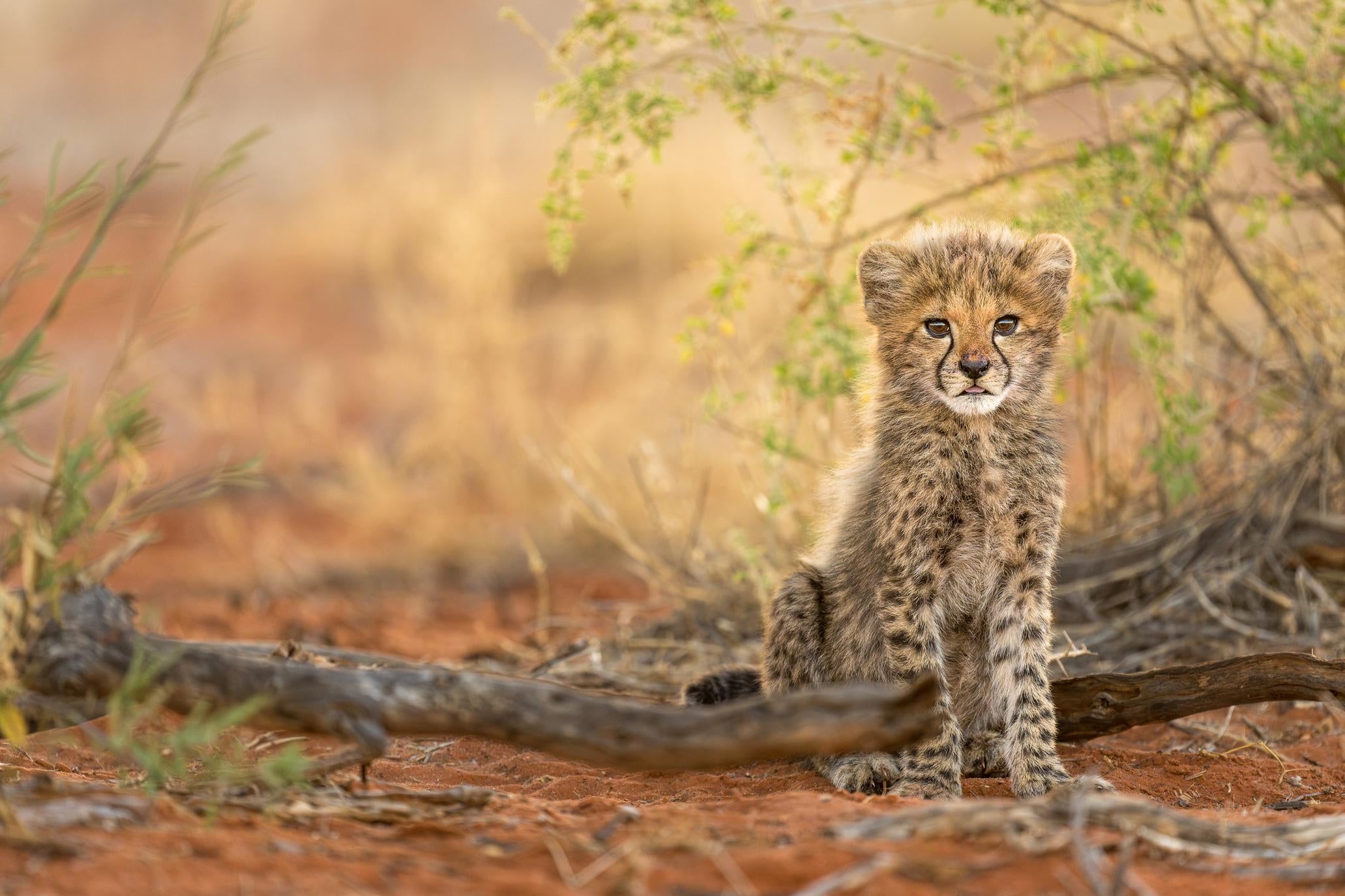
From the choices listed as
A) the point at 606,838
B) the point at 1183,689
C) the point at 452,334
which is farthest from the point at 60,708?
the point at 452,334

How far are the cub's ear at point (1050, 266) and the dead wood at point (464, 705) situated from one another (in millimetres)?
1623

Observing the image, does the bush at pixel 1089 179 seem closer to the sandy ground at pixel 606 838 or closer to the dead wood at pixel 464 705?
the sandy ground at pixel 606 838

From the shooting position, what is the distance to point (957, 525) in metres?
3.91

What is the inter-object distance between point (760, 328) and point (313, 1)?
940 inches

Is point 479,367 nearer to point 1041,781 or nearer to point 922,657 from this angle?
point 922,657

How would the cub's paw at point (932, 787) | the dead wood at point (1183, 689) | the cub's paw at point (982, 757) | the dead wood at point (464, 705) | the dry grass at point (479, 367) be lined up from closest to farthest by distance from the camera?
the dead wood at point (464, 705) → the cub's paw at point (932, 787) → the dead wood at point (1183, 689) → the cub's paw at point (982, 757) → the dry grass at point (479, 367)

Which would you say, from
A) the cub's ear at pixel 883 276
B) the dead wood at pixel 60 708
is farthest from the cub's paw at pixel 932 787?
the dead wood at pixel 60 708

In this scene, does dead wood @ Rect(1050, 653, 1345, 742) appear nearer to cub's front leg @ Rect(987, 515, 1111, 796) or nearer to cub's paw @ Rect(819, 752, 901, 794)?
cub's front leg @ Rect(987, 515, 1111, 796)

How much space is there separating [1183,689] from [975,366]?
1.19m

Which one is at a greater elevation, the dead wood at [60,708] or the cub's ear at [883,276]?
the cub's ear at [883,276]

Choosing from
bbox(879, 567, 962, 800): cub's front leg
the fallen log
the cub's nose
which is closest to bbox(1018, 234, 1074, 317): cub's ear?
the cub's nose

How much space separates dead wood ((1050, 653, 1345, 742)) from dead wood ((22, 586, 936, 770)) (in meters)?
1.38

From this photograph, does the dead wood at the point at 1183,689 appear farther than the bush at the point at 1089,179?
No

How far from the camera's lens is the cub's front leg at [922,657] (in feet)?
12.1
